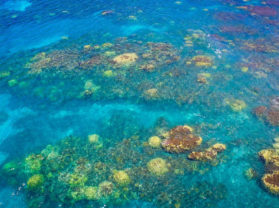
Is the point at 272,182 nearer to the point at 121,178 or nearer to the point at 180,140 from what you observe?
the point at 180,140

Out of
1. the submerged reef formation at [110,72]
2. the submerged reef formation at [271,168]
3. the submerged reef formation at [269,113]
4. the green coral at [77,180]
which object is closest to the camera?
the submerged reef formation at [271,168]

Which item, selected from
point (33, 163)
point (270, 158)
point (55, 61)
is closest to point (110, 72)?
point (55, 61)

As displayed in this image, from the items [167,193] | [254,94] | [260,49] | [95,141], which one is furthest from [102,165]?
[260,49]

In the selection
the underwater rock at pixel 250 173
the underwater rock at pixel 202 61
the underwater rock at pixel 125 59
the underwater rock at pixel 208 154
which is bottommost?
the underwater rock at pixel 250 173

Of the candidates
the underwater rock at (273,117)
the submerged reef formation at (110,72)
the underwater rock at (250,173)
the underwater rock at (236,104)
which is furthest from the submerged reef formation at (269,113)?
the underwater rock at (250,173)

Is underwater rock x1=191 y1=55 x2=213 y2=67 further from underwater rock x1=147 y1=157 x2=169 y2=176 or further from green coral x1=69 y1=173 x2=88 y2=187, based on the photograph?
green coral x1=69 y1=173 x2=88 y2=187

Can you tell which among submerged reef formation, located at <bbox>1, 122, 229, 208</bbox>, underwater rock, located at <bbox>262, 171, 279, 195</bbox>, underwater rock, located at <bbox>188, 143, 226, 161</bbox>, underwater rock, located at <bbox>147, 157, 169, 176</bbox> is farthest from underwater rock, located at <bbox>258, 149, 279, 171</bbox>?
underwater rock, located at <bbox>147, 157, 169, 176</bbox>

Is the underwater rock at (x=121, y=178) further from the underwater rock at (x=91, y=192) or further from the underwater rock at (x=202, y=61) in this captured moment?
the underwater rock at (x=202, y=61)

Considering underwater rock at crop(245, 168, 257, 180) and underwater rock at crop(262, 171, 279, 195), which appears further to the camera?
underwater rock at crop(245, 168, 257, 180)

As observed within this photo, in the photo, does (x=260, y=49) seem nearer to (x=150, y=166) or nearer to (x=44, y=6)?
(x=150, y=166)
